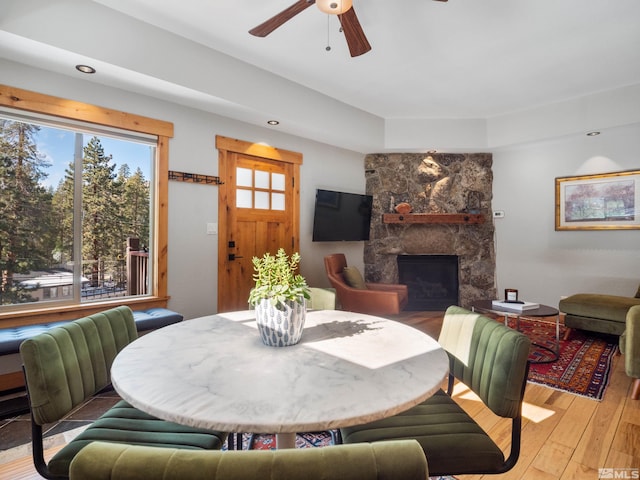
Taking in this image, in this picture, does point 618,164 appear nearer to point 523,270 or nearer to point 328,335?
point 523,270

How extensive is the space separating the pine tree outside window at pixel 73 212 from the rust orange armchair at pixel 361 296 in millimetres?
2075

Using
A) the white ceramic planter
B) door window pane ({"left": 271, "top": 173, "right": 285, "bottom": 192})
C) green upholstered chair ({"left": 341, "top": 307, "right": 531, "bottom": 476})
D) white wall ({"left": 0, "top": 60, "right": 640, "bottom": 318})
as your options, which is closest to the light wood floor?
green upholstered chair ({"left": 341, "top": 307, "right": 531, "bottom": 476})

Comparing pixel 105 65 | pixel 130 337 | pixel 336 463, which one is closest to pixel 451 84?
pixel 105 65

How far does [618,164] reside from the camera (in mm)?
4426

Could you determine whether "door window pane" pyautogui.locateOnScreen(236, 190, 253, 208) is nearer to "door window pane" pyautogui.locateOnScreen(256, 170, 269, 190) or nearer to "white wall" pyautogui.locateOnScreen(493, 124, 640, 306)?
"door window pane" pyautogui.locateOnScreen(256, 170, 269, 190)

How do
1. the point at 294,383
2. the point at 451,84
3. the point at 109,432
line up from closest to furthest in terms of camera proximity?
the point at 294,383 → the point at 109,432 → the point at 451,84

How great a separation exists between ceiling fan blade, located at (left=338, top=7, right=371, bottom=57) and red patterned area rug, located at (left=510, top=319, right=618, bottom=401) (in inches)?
116

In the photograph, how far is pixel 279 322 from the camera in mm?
1324

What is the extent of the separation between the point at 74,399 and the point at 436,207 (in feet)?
17.0

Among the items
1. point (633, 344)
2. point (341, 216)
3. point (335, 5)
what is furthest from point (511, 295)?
point (335, 5)

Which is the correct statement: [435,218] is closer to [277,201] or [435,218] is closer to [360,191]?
[360,191]

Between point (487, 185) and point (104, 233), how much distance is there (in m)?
5.26

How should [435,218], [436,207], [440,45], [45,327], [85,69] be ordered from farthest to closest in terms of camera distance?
[436,207] < [435,218] < [440,45] < [85,69] < [45,327]

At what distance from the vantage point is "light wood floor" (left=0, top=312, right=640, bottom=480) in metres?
1.75
